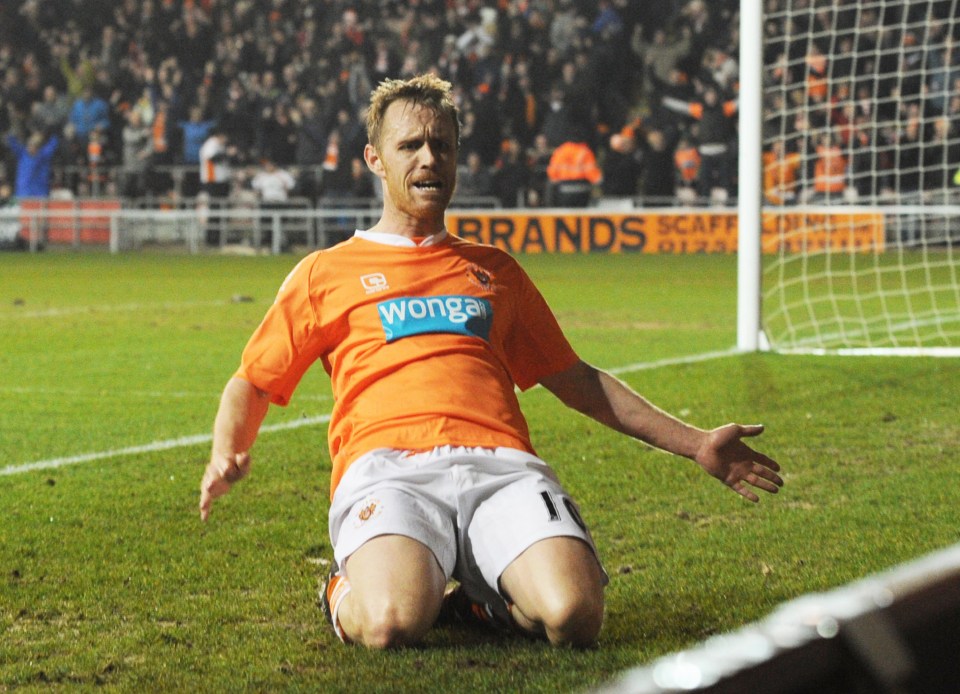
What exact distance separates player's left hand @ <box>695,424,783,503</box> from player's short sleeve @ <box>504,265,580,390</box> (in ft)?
1.70

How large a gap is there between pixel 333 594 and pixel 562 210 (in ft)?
60.1

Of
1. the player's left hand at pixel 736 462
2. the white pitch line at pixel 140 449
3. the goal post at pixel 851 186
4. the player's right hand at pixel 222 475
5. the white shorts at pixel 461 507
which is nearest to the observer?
the player's right hand at pixel 222 475

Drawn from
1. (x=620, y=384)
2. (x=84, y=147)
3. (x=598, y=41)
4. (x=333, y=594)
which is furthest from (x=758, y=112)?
(x=84, y=147)

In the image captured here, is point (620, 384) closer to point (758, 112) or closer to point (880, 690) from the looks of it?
point (880, 690)

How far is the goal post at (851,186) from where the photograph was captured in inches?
366

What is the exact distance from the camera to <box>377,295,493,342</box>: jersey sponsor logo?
3613mm

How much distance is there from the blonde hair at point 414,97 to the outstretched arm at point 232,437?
26.7 inches

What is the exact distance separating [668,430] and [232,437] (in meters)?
1.02

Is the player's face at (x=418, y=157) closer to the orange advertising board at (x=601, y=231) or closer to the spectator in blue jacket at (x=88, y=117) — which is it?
the orange advertising board at (x=601, y=231)

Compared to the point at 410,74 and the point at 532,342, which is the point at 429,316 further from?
the point at 410,74

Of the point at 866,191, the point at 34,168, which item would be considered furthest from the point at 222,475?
the point at 34,168

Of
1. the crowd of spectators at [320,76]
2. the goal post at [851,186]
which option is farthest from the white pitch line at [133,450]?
the crowd of spectators at [320,76]

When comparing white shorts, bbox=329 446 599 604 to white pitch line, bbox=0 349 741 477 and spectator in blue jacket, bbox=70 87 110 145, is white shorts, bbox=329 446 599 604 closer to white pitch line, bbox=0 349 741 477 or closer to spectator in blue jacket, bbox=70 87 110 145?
white pitch line, bbox=0 349 741 477

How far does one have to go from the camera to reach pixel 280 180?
2406 centimetres
